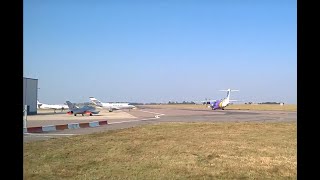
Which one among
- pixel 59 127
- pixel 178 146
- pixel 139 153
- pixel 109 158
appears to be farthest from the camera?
pixel 59 127

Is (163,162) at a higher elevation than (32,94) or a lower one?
lower

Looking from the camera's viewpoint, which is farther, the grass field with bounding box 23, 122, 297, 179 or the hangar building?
the hangar building

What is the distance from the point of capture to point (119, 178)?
7180 millimetres

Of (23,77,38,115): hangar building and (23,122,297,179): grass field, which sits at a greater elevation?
(23,77,38,115): hangar building

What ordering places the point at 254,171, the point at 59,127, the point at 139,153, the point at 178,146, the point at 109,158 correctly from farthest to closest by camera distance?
the point at 59,127 < the point at 178,146 < the point at 139,153 < the point at 109,158 < the point at 254,171

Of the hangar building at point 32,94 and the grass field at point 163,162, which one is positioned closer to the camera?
the grass field at point 163,162

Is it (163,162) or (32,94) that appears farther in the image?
(32,94)

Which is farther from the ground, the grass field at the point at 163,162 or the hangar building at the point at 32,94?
the hangar building at the point at 32,94
